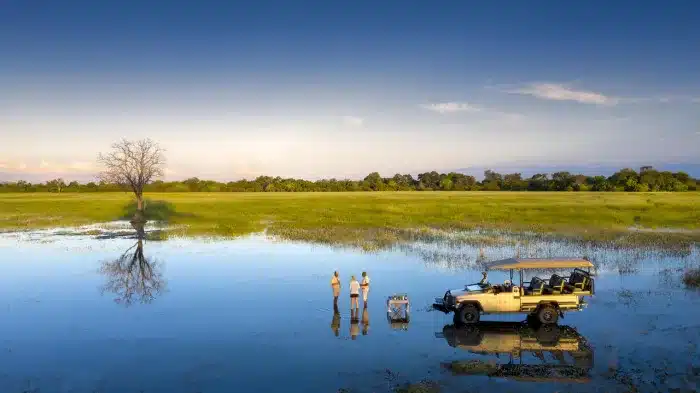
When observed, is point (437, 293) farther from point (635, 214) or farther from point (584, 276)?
point (635, 214)

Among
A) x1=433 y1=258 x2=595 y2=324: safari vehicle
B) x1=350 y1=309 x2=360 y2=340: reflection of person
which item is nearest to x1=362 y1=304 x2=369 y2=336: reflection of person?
x1=350 y1=309 x2=360 y2=340: reflection of person

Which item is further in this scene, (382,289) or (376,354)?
(382,289)

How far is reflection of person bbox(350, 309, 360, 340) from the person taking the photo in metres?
23.8

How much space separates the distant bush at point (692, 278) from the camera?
33438 mm

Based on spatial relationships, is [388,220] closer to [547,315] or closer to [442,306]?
[442,306]

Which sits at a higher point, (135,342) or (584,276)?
(584,276)

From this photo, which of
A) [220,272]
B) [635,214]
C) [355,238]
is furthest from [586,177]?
[220,272]

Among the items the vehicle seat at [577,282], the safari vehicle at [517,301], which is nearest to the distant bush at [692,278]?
the vehicle seat at [577,282]

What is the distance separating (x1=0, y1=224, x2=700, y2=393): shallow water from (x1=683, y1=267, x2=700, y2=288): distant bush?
0.84 meters

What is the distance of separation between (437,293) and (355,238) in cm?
2733

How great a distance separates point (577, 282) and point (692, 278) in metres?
13.7

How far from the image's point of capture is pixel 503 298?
81.8ft

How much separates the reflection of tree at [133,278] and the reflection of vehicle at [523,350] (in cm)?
1810

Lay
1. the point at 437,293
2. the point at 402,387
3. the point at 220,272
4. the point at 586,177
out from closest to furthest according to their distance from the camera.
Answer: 1. the point at 402,387
2. the point at 437,293
3. the point at 220,272
4. the point at 586,177
